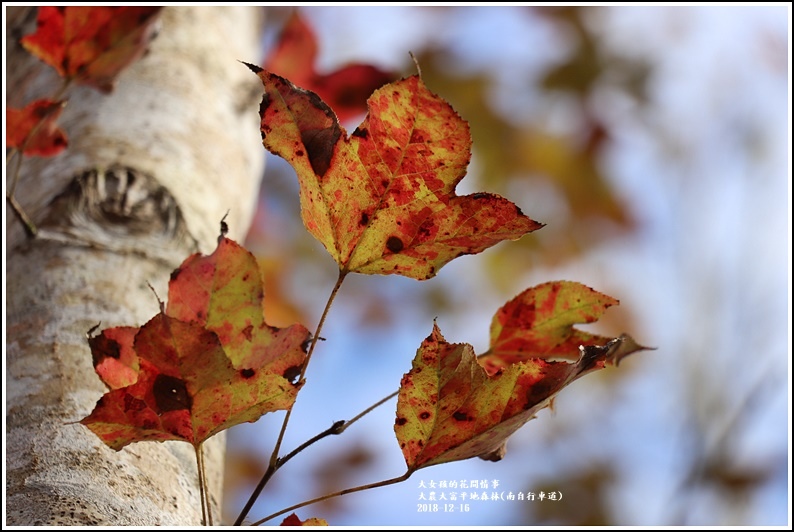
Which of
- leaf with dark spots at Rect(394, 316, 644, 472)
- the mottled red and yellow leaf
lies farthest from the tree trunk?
leaf with dark spots at Rect(394, 316, 644, 472)

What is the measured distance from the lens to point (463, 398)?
41cm

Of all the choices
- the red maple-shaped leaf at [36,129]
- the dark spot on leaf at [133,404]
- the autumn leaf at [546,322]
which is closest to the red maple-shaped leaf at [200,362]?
the dark spot on leaf at [133,404]

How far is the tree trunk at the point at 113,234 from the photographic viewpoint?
0.47 m

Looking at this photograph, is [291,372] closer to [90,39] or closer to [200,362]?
[200,362]

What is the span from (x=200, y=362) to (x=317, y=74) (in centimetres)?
69

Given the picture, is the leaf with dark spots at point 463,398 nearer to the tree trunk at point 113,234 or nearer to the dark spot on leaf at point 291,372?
the dark spot on leaf at point 291,372

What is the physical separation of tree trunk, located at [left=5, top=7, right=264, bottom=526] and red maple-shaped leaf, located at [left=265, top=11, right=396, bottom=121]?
10 centimetres

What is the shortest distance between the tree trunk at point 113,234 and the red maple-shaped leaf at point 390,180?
192 mm

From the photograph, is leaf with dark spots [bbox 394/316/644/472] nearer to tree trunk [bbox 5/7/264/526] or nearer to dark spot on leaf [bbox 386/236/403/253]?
→ dark spot on leaf [bbox 386/236/403/253]

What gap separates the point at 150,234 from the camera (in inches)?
28.6

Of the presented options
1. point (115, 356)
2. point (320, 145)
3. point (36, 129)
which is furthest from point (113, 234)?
point (320, 145)

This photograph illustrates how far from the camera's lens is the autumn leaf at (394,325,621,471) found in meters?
A: 0.39

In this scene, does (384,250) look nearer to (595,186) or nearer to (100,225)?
(100,225)

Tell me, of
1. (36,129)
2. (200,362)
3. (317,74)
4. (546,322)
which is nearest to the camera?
(200,362)
